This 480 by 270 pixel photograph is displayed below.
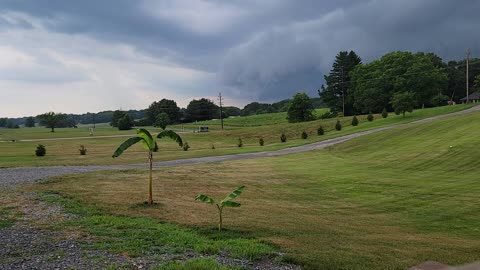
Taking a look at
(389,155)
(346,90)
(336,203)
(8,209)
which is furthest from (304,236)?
(346,90)

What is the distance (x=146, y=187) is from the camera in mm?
18406

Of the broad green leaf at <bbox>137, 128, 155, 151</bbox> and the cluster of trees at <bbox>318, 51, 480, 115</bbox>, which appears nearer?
the broad green leaf at <bbox>137, 128, 155, 151</bbox>

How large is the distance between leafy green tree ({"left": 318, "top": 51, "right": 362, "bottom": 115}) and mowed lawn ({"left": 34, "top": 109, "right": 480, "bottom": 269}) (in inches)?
2860

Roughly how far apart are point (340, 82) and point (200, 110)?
199 ft

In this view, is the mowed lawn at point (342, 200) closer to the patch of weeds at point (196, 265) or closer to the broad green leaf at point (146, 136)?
the patch of weeds at point (196, 265)

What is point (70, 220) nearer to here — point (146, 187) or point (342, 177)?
point (146, 187)

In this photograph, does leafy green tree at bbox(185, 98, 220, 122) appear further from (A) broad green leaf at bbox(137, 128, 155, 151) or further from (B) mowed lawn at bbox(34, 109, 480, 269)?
(A) broad green leaf at bbox(137, 128, 155, 151)

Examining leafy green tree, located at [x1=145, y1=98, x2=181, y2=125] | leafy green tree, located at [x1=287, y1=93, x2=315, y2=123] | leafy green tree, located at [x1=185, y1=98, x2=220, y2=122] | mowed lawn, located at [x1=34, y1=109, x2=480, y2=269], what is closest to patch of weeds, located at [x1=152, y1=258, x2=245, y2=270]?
mowed lawn, located at [x1=34, y1=109, x2=480, y2=269]

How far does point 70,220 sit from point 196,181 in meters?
11.6

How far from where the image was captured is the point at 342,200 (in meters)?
17.3

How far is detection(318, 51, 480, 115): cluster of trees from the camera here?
80.2 m

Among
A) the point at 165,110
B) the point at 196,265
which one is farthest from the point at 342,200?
the point at 165,110

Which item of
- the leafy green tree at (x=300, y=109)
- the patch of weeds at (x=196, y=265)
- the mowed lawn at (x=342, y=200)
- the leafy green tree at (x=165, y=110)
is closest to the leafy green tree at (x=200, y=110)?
the leafy green tree at (x=165, y=110)

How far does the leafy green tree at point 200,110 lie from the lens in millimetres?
149250
